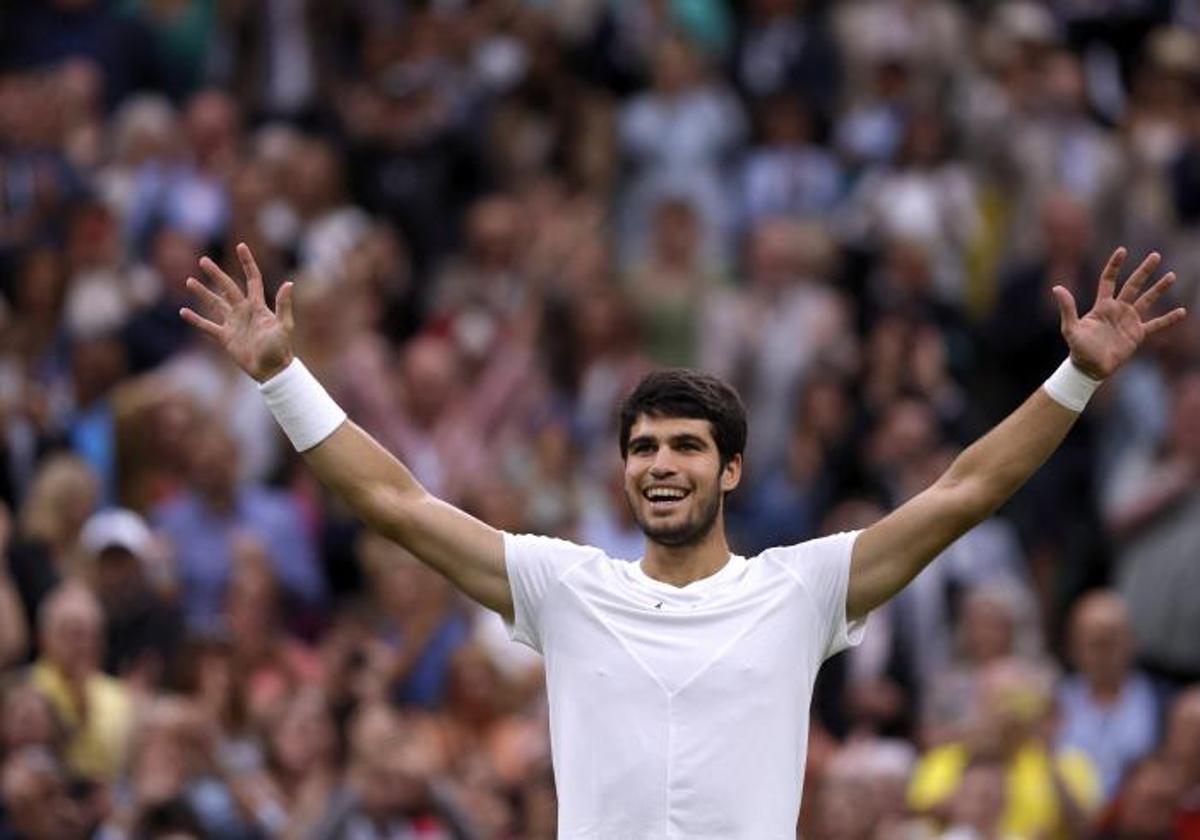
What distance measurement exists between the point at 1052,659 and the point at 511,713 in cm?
258

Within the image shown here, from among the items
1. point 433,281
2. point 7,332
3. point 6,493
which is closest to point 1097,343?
point 6,493

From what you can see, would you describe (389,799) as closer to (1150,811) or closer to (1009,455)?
(1150,811)

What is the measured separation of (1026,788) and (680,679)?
4873 mm

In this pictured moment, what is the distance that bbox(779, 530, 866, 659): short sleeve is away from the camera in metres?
8.10

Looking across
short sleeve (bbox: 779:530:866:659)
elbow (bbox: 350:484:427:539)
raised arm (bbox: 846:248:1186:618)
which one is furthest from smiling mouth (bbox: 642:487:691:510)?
elbow (bbox: 350:484:427:539)

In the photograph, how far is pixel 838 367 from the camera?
1582 cm

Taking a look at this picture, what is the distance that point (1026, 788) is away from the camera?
12.5 metres

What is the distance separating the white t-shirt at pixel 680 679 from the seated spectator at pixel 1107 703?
5249mm

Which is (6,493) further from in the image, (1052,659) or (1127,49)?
(1127,49)

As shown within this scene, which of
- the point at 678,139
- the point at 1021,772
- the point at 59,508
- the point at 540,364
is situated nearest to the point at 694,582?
the point at 1021,772

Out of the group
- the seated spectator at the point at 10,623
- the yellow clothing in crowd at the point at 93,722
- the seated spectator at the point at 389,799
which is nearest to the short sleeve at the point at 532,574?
the seated spectator at the point at 389,799

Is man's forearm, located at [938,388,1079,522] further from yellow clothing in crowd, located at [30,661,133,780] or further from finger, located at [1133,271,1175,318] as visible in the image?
yellow clothing in crowd, located at [30,661,133,780]

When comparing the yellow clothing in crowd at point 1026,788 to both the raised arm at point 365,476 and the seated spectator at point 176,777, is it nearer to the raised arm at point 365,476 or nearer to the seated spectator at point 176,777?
the seated spectator at point 176,777

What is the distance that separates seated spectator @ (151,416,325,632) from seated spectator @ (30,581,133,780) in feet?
4.16
